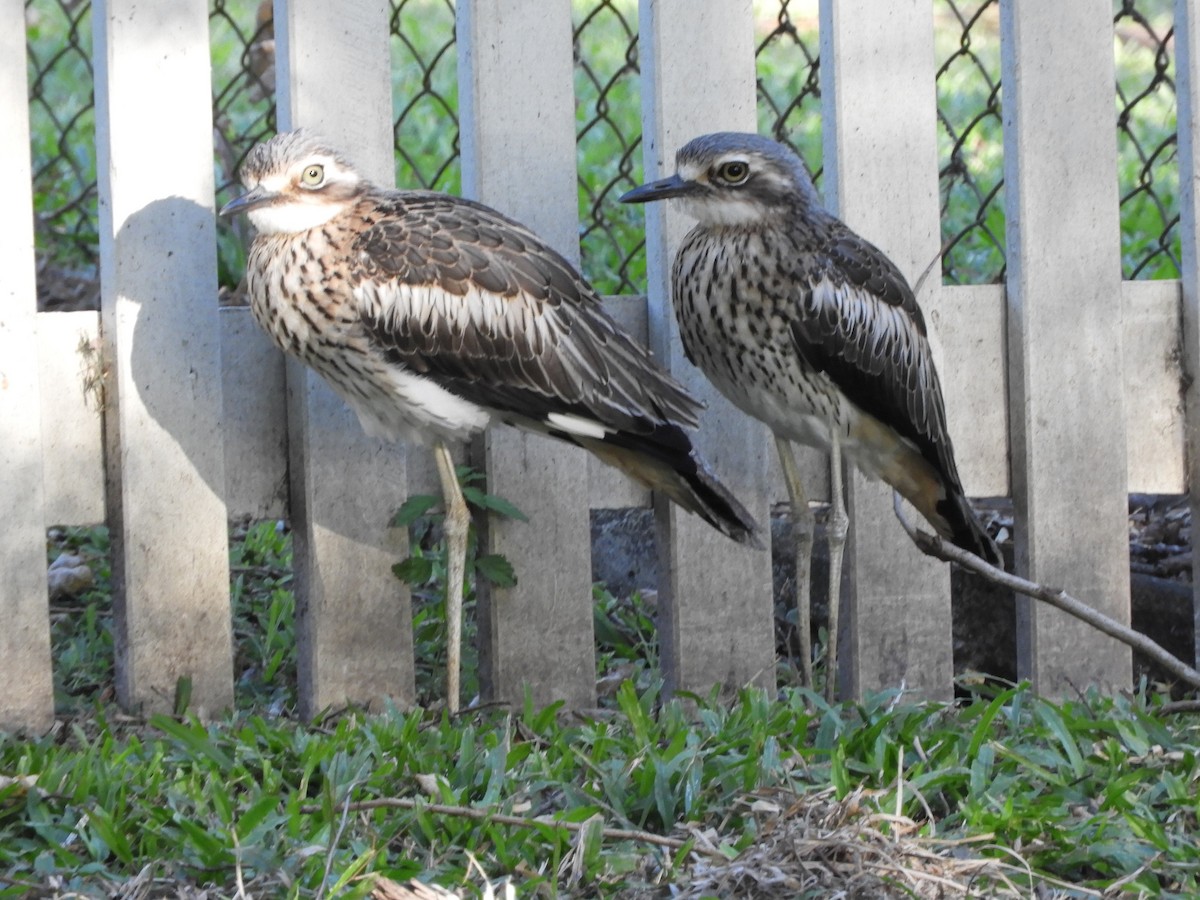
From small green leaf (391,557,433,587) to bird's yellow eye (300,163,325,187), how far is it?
1007mm

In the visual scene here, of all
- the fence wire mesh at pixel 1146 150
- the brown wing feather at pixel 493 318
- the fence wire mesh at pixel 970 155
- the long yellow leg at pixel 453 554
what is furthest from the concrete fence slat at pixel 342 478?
the fence wire mesh at pixel 1146 150

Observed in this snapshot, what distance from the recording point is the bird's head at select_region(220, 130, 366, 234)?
4129mm

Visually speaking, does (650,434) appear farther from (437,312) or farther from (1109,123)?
(1109,123)

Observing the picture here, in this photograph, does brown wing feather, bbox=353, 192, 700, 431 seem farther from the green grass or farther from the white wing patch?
the green grass

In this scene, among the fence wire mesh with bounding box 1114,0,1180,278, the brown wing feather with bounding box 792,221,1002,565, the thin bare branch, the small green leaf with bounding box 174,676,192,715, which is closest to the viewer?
the thin bare branch

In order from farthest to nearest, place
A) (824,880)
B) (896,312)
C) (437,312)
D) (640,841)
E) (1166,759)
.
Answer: (896,312) < (437,312) < (1166,759) < (640,841) < (824,880)

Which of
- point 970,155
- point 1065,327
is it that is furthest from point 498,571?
point 970,155

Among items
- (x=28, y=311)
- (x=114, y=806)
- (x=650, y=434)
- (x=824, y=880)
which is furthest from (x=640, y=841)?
(x=28, y=311)

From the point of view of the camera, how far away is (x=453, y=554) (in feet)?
14.4

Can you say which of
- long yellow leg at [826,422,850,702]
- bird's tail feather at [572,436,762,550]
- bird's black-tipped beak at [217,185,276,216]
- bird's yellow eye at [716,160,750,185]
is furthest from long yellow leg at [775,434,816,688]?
bird's black-tipped beak at [217,185,276,216]

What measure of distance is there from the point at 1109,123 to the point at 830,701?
180 centimetres

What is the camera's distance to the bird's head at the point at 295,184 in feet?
13.5

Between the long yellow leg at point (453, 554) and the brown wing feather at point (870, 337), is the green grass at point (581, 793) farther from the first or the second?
the brown wing feather at point (870, 337)

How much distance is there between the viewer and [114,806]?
3398 millimetres
